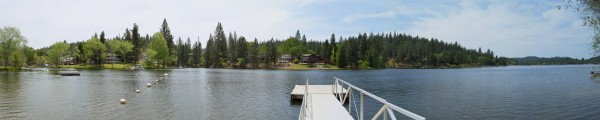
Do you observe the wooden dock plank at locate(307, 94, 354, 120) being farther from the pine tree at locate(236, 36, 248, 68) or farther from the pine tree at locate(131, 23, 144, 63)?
the pine tree at locate(236, 36, 248, 68)

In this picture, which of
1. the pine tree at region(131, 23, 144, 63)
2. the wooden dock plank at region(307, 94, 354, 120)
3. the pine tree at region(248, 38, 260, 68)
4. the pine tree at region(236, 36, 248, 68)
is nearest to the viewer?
the wooden dock plank at region(307, 94, 354, 120)

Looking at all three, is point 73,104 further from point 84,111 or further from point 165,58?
point 165,58

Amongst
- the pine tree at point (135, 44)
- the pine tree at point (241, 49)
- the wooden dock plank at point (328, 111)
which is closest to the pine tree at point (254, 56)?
the pine tree at point (241, 49)

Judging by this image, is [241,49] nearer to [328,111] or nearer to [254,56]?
[254,56]

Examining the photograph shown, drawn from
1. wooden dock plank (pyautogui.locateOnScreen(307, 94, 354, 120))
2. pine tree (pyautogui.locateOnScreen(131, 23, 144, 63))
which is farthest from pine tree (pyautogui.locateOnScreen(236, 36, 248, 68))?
wooden dock plank (pyautogui.locateOnScreen(307, 94, 354, 120))

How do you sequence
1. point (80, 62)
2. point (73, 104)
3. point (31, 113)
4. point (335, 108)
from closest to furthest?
point (335, 108), point (31, 113), point (73, 104), point (80, 62)

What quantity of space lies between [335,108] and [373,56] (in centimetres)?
16823

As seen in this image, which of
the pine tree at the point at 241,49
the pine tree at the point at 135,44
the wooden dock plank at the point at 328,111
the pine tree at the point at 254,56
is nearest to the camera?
the wooden dock plank at the point at 328,111

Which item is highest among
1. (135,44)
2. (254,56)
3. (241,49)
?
(135,44)

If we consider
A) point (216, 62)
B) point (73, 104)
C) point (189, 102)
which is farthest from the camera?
point (216, 62)

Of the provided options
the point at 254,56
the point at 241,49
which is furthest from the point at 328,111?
the point at 241,49

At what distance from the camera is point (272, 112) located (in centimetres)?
2998

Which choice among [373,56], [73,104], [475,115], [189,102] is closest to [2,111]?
[73,104]

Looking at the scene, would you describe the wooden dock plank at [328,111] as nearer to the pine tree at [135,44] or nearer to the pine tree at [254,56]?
the pine tree at [254,56]
